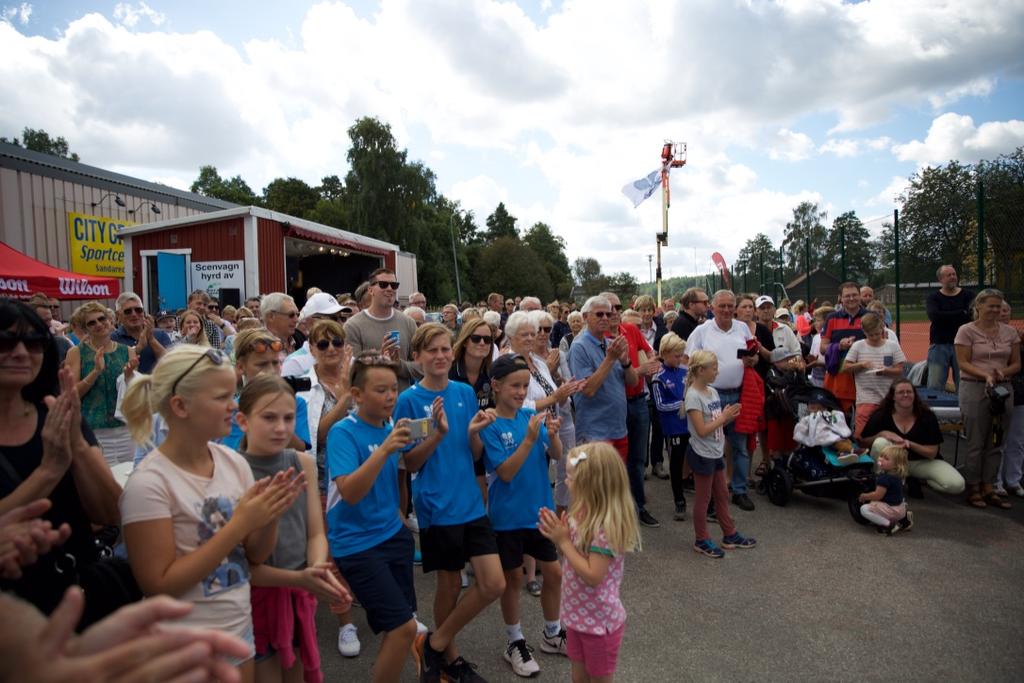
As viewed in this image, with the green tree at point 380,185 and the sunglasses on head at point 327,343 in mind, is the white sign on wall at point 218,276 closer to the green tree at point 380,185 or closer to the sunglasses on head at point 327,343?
the sunglasses on head at point 327,343

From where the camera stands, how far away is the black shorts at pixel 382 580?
8.60 feet

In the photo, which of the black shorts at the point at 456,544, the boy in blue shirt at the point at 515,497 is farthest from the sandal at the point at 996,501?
the black shorts at the point at 456,544

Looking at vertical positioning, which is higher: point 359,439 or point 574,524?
point 359,439

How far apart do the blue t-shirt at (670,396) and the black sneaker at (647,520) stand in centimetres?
80

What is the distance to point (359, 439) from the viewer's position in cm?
285

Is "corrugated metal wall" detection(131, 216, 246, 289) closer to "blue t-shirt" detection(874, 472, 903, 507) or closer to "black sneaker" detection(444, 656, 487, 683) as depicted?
"black sneaker" detection(444, 656, 487, 683)

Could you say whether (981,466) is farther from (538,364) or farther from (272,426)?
(272,426)

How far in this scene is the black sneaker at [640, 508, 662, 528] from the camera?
18.0ft

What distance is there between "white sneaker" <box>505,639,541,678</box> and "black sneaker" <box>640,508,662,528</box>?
2448 millimetres

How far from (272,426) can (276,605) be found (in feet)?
2.38

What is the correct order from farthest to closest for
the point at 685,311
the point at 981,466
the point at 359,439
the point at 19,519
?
the point at 685,311 < the point at 981,466 < the point at 359,439 < the point at 19,519

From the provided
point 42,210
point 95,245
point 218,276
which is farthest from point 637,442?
point 95,245

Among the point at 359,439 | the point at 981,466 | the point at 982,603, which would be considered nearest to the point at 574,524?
the point at 359,439

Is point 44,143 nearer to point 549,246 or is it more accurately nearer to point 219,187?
point 219,187
